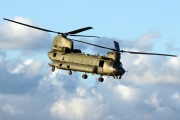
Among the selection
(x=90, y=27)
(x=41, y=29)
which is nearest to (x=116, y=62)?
(x=90, y=27)

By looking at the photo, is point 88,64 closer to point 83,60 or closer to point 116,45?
point 83,60

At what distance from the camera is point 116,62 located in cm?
11294

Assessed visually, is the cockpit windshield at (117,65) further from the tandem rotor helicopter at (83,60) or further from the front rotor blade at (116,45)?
the front rotor blade at (116,45)

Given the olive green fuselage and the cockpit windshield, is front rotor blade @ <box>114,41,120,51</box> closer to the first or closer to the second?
the cockpit windshield

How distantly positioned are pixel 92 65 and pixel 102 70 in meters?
2.51

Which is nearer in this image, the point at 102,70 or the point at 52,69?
the point at 102,70

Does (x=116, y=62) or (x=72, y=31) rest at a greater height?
(x=72, y=31)

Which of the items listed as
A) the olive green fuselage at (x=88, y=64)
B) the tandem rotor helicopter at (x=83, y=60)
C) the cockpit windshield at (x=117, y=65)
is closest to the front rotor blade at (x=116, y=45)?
the tandem rotor helicopter at (x=83, y=60)

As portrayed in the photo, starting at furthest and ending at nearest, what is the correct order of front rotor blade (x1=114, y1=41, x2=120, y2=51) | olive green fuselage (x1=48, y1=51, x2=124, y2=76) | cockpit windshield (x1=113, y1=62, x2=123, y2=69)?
front rotor blade (x1=114, y1=41, x2=120, y2=51) < cockpit windshield (x1=113, y1=62, x2=123, y2=69) < olive green fuselage (x1=48, y1=51, x2=124, y2=76)

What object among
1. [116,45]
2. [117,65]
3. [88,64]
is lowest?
[117,65]

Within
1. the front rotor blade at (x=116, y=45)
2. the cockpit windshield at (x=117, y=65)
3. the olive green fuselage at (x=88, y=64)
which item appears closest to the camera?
the olive green fuselage at (x=88, y=64)

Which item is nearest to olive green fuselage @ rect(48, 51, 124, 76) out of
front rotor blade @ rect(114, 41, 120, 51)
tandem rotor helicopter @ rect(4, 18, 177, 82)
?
tandem rotor helicopter @ rect(4, 18, 177, 82)

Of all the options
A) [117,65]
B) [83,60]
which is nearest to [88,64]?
[83,60]

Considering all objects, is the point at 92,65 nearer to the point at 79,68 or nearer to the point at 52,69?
the point at 79,68
